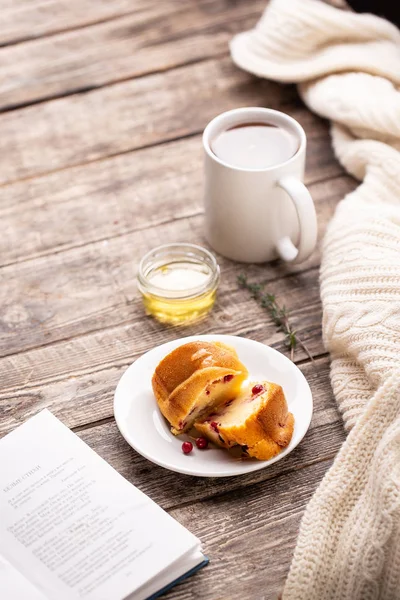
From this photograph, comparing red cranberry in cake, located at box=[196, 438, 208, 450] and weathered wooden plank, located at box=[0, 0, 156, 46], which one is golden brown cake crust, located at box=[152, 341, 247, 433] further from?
weathered wooden plank, located at box=[0, 0, 156, 46]

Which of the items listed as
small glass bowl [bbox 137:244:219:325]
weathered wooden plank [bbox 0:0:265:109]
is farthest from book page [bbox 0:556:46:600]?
weathered wooden plank [bbox 0:0:265:109]

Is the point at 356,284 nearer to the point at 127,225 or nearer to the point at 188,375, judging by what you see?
the point at 188,375

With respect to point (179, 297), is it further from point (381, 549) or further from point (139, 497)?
point (381, 549)

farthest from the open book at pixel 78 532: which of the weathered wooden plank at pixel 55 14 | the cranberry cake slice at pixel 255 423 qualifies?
the weathered wooden plank at pixel 55 14

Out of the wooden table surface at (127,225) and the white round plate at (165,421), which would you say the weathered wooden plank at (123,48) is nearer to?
the wooden table surface at (127,225)

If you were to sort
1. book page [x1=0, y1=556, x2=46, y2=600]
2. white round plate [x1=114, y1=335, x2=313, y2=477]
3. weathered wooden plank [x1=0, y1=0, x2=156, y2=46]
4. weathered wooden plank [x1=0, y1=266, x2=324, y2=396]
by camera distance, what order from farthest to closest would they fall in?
weathered wooden plank [x1=0, y1=0, x2=156, y2=46] < weathered wooden plank [x1=0, y1=266, x2=324, y2=396] < white round plate [x1=114, y1=335, x2=313, y2=477] < book page [x1=0, y1=556, x2=46, y2=600]
